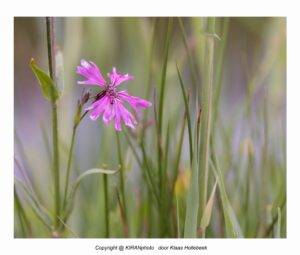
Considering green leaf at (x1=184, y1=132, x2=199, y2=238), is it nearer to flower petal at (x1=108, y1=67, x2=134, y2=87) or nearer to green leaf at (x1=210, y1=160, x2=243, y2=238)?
green leaf at (x1=210, y1=160, x2=243, y2=238)

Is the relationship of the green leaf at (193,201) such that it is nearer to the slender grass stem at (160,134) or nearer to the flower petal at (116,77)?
the slender grass stem at (160,134)

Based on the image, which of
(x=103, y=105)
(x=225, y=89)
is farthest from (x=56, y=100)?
(x=225, y=89)

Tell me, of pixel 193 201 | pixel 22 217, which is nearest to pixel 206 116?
pixel 193 201

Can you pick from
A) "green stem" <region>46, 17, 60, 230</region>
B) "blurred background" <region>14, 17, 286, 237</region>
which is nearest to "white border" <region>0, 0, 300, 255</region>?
"blurred background" <region>14, 17, 286, 237</region>

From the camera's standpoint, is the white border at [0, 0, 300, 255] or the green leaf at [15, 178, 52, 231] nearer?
the green leaf at [15, 178, 52, 231]

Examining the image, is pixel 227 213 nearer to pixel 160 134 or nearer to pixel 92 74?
pixel 160 134
